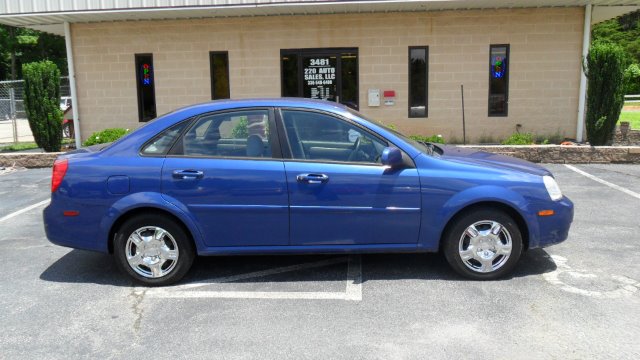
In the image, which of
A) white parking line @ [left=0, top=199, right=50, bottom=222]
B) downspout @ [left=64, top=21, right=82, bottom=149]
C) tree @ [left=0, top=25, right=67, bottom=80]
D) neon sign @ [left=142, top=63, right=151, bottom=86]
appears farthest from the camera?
tree @ [left=0, top=25, right=67, bottom=80]

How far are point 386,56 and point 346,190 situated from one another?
885 cm

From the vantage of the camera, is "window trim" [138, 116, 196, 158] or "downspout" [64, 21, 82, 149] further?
"downspout" [64, 21, 82, 149]

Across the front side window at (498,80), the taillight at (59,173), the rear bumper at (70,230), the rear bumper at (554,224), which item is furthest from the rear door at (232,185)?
the front side window at (498,80)

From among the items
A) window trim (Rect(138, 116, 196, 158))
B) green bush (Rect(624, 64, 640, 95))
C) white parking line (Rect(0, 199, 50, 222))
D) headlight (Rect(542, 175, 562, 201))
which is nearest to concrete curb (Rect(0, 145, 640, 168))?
headlight (Rect(542, 175, 562, 201))

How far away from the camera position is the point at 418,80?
1302cm

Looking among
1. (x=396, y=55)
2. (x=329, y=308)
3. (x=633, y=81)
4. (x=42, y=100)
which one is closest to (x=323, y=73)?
(x=396, y=55)

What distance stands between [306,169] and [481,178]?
148 cm

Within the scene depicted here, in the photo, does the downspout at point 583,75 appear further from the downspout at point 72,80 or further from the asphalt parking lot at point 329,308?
the downspout at point 72,80

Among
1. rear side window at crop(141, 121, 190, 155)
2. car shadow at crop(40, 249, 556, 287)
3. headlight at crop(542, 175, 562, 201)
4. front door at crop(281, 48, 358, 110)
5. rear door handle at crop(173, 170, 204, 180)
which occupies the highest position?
front door at crop(281, 48, 358, 110)

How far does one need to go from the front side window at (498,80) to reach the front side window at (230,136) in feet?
30.7

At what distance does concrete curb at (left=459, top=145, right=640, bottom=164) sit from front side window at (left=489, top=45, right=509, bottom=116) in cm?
232

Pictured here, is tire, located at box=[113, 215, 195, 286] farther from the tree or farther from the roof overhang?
the tree

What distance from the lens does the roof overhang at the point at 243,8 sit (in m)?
11.4

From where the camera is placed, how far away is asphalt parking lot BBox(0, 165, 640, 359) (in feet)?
12.2
